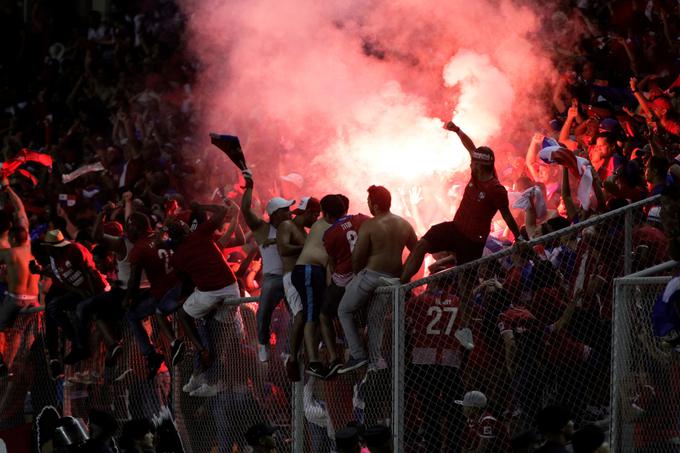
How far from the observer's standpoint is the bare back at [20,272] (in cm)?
1365

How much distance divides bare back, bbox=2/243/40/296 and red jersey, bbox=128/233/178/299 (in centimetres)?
204

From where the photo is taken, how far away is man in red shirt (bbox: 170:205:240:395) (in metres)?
11.3

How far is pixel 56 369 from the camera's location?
1289cm

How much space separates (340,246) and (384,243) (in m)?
0.43

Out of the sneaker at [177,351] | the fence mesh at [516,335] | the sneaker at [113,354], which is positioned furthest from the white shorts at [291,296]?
the sneaker at [113,354]

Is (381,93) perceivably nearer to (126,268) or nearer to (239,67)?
(239,67)

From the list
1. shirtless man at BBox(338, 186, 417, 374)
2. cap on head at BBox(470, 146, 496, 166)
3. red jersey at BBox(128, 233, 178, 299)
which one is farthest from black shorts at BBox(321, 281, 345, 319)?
red jersey at BBox(128, 233, 178, 299)

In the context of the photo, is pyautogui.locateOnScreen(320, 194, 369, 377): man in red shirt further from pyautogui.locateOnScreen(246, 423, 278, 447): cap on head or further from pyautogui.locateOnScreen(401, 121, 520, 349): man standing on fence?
pyautogui.locateOnScreen(246, 423, 278, 447): cap on head

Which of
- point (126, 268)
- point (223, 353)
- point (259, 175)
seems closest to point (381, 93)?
point (259, 175)

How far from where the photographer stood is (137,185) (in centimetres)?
1706

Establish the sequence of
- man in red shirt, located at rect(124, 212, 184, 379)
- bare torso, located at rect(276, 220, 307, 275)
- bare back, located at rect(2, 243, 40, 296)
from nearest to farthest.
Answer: bare torso, located at rect(276, 220, 307, 275) → man in red shirt, located at rect(124, 212, 184, 379) → bare back, located at rect(2, 243, 40, 296)

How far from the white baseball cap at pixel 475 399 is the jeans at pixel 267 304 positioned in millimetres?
2100

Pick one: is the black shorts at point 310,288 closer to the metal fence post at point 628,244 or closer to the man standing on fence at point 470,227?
the man standing on fence at point 470,227

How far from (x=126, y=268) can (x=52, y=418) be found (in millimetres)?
1565
